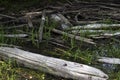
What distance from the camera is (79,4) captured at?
8039 mm

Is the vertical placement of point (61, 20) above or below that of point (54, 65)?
above

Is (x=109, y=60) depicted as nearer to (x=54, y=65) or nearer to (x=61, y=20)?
(x=54, y=65)

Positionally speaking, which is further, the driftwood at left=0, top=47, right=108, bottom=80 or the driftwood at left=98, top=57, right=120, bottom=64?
the driftwood at left=98, top=57, right=120, bottom=64

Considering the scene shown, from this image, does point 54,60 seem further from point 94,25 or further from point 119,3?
point 119,3

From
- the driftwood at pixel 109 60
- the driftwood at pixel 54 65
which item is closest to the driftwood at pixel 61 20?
the driftwood at pixel 109 60

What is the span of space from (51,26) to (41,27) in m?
0.30

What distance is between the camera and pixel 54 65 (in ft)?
18.1

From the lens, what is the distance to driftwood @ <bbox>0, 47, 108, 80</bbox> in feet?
17.2

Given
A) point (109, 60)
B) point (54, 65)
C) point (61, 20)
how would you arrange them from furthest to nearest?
point (61, 20)
point (109, 60)
point (54, 65)

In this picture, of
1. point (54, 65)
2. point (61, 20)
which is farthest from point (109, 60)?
point (61, 20)

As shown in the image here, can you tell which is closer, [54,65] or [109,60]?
[54,65]

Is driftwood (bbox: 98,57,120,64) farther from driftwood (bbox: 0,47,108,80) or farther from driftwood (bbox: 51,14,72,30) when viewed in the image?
driftwood (bbox: 51,14,72,30)

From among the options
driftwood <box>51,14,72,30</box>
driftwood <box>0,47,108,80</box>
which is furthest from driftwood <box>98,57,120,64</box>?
driftwood <box>51,14,72,30</box>

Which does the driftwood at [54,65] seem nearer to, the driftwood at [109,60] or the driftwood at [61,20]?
the driftwood at [109,60]
